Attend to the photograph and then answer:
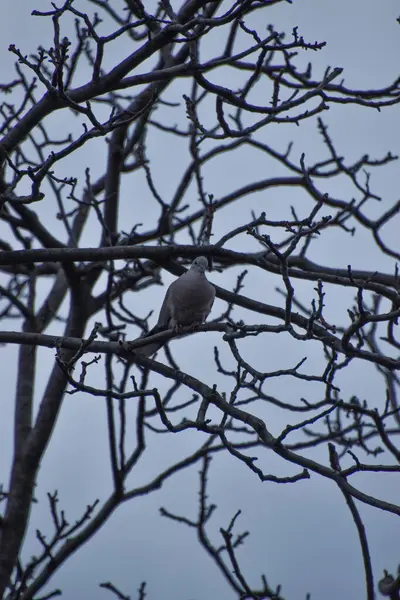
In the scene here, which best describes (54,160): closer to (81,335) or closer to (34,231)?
(34,231)

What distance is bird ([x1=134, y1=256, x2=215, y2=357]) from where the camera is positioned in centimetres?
575

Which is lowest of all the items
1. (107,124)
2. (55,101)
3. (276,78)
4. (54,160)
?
(54,160)

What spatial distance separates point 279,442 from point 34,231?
10.4ft

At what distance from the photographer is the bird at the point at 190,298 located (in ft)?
18.9

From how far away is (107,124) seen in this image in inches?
168

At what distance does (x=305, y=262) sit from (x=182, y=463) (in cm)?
198

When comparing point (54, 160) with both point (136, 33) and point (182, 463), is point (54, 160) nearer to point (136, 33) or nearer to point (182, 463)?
point (182, 463)

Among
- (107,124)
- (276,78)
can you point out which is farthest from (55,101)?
(276,78)

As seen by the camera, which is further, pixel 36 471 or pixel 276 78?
pixel 36 471

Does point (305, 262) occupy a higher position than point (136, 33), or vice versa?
point (136, 33)

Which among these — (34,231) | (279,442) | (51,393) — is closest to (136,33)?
(34,231)

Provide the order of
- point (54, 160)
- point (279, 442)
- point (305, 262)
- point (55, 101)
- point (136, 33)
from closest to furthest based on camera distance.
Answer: point (279, 442), point (54, 160), point (55, 101), point (305, 262), point (136, 33)

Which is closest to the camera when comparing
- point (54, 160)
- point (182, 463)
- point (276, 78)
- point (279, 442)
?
point (279, 442)

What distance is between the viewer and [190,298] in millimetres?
5766
